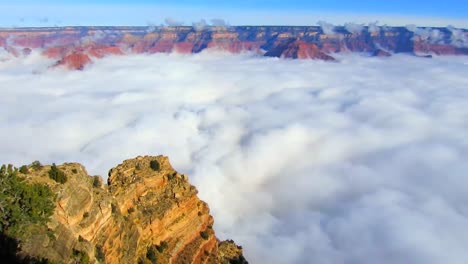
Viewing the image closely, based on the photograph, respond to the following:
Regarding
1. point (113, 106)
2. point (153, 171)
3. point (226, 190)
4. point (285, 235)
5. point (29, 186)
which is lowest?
point (113, 106)

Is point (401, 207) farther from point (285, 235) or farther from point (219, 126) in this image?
point (219, 126)

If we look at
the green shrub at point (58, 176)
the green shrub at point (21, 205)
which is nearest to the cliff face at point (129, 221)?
the green shrub at point (58, 176)

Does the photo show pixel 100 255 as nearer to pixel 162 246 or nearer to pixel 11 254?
pixel 11 254

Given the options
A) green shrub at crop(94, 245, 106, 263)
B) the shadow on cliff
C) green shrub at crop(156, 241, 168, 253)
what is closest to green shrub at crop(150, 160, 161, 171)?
green shrub at crop(156, 241, 168, 253)

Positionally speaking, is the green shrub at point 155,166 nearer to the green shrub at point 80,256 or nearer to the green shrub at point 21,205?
the green shrub at point 21,205

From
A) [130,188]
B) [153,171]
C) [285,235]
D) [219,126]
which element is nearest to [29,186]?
[130,188]
